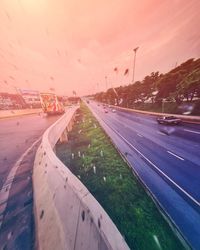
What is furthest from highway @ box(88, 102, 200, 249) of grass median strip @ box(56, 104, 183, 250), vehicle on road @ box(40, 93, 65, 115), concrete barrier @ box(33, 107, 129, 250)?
vehicle on road @ box(40, 93, 65, 115)

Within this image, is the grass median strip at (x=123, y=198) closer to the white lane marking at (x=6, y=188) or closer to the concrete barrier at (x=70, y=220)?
the concrete barrier at (x=70, y=220)

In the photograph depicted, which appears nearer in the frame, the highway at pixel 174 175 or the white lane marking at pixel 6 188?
the white lane marking at pixel 6 188

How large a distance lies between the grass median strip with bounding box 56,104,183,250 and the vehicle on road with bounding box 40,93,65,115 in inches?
880

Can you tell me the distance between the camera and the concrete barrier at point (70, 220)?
2446 millimetres

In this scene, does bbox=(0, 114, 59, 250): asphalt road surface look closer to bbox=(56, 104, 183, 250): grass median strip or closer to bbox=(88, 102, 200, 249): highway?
bbox=(56, 104, 183, 250): grass median strip

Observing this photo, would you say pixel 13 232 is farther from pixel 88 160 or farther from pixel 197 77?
pixel 197 77

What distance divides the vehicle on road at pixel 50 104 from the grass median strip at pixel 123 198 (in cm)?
2235

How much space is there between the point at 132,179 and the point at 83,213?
18.2 ft

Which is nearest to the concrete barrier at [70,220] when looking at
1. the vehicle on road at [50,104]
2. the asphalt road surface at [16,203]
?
the asphalt road surface at [16,203]

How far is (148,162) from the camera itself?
9914 millimetres

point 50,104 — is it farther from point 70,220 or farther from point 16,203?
point 70,220

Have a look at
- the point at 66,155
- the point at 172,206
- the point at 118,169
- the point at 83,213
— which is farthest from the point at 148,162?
the point at 83,213

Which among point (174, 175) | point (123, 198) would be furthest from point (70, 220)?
point (174, 175)

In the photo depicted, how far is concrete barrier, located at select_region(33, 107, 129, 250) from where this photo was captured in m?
2.45
